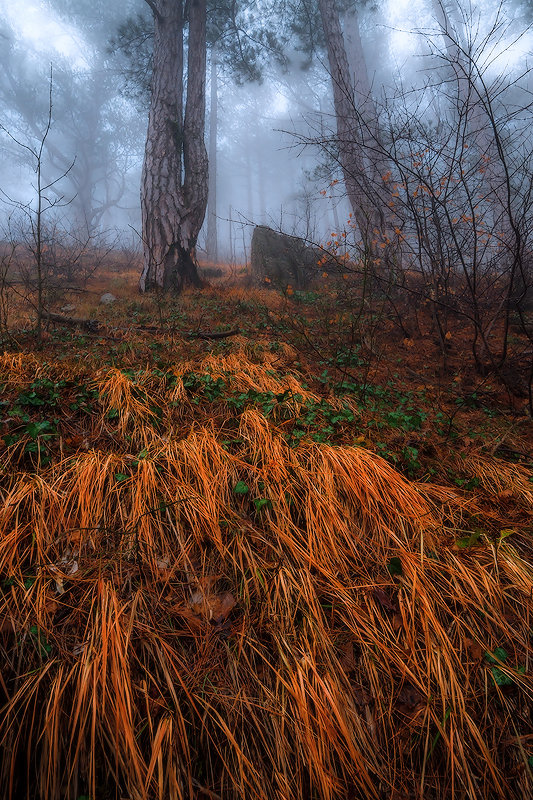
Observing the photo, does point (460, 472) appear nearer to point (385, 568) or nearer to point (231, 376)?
point (385, 568)

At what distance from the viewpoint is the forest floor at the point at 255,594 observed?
1.00 metres

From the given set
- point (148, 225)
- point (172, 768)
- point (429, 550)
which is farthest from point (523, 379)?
point (148, 225)

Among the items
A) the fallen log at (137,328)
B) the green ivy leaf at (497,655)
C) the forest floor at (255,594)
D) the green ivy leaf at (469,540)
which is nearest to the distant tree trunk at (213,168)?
the fallen log at (137,328)

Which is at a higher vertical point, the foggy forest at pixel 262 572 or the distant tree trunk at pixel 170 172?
the distant tree trunk at pixel 170 172

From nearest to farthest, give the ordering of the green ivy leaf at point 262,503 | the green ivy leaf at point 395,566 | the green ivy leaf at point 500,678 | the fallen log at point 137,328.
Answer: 1. the green ivy leaf at point 500,678
2. the green ivy leaf at point 395,566
3. the green ivy leaf at point 262,503
4. the fallen log at point 137,328

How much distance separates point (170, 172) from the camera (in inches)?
237

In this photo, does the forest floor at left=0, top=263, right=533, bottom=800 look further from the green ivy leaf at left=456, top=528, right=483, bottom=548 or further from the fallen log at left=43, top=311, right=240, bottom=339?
the fallen log at left=43, top=311, right=240, bottom=339

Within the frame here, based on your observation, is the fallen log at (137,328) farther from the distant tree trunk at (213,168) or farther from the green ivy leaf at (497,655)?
the distant tree trunk at (213,168)

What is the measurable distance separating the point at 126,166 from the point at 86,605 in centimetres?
2894

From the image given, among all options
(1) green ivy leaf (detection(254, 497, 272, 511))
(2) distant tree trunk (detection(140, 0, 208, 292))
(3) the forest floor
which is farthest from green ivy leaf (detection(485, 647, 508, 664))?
(2) distant tree trunk (detection(140, 0, 208, 292))

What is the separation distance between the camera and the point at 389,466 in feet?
6.29

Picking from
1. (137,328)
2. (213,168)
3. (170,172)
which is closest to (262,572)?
(137,328)

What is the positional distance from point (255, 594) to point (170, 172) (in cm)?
699

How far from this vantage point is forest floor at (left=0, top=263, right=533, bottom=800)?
3.27 ft
